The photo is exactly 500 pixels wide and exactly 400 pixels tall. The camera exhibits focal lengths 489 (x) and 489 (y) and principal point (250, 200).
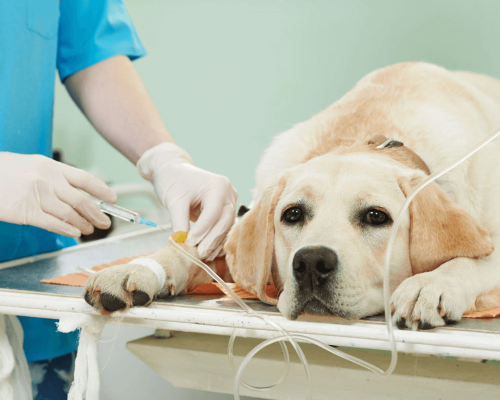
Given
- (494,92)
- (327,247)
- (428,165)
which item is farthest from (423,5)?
(327,247)

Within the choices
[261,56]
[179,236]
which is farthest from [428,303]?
[261,56]

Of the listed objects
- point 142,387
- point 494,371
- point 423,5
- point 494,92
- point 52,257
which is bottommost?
point 142,387

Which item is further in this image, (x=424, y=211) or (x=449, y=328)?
(x=424, y=211)

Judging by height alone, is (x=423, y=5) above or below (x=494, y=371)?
above

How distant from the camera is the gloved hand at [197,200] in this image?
1149 millimetres

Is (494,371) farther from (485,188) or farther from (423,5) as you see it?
(423,5)

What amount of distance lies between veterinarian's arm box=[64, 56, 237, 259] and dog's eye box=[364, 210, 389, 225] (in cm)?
38

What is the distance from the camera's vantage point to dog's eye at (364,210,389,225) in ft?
3.09

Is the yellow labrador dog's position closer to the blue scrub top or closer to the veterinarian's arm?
the veterinarian's arm

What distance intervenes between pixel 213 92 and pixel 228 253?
225cm

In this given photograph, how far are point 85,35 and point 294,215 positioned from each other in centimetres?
86

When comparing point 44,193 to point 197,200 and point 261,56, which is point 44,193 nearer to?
point 197,200

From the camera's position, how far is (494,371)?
805 millimetres

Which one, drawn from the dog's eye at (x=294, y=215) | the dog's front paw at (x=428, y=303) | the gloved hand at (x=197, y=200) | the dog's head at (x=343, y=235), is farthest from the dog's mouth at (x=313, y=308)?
the gloved hand at (x=197, y=200)
